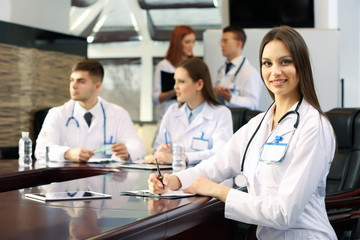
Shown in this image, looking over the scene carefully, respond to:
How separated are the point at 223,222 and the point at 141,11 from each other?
284 inches

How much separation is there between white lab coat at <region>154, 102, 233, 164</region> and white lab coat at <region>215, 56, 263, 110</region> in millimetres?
1195

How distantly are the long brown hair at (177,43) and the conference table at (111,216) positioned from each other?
3111mm

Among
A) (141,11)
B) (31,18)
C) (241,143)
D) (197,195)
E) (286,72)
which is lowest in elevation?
(197,195)

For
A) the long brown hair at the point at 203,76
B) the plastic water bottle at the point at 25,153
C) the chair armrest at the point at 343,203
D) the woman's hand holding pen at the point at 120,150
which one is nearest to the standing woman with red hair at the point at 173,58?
the long brown hair at the point at 203,76

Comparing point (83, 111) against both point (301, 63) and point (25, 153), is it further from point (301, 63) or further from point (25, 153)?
point (301, 63)

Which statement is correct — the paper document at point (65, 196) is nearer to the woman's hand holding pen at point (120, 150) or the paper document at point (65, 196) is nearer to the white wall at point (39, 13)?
the woman's hand holding pen at point (120, 150)

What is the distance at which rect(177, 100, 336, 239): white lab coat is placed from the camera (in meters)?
1.82

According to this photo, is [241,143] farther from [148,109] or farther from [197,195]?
[148,109]

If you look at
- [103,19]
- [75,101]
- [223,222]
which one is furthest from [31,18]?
[223,222]

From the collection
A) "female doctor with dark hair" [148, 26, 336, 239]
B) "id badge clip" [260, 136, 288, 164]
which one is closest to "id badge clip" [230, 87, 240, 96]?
"female doctor with dark hair" [148, 26, 336, 239]

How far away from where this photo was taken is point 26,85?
228 inches

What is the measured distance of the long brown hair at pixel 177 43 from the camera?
18.4ft

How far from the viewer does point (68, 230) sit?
56.8 inches

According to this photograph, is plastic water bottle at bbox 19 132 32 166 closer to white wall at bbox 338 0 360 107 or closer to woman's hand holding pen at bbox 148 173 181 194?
woman's hand holding pen at bbox 148 173 181 194
